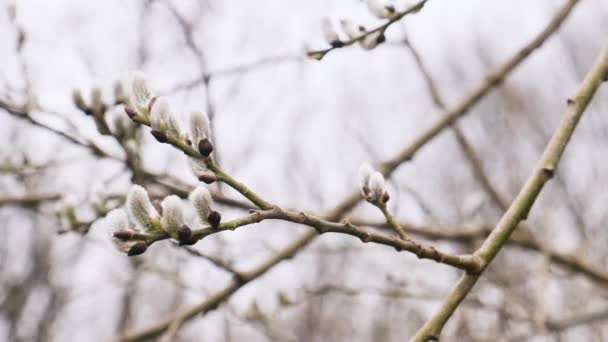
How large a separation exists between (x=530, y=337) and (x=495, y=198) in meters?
0.81

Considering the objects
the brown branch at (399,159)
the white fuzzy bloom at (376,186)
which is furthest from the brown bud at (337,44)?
the brown branch at (399,159)

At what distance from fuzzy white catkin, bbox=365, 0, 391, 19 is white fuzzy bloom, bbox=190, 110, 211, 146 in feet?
1.63

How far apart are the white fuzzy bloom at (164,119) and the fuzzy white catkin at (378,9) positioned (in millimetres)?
519

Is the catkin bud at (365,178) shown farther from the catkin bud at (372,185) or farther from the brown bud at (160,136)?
the brown bud at (160,136)

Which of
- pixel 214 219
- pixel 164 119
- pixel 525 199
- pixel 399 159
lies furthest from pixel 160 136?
pixel 399 159

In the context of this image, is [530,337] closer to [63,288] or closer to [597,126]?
[597,126]

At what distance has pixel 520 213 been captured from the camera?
1.06m

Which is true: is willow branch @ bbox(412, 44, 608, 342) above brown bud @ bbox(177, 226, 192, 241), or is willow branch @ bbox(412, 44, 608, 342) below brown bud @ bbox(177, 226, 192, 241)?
below

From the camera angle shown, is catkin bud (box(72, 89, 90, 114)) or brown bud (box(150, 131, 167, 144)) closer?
brown bud (box(150, 131, 167, 144))

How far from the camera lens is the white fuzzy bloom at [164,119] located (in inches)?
32.6

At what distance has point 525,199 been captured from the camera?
1070mm

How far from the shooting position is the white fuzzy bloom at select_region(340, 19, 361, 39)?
119 centimetres

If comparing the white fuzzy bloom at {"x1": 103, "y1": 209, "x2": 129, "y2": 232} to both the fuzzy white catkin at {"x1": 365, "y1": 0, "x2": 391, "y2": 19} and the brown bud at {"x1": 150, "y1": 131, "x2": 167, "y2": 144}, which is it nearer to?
the brown bud at {"x1": 150, "y1": 131, "x2": 167, "y2": 144}

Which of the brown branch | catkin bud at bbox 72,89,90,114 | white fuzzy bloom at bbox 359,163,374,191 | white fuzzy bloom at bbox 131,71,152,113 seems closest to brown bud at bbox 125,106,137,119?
white fuzzy bloom at bbox 131,71,152,113
